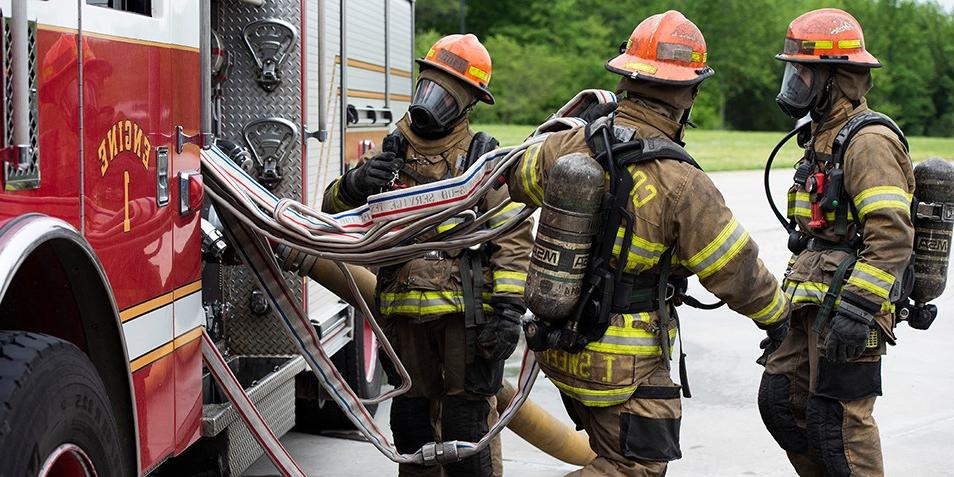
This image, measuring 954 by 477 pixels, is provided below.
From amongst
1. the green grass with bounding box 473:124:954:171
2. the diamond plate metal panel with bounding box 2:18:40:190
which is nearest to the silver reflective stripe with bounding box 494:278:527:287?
the diamond plate metal panel with bounding box 2:18:40:190

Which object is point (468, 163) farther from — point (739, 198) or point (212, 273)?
point (739, 198)

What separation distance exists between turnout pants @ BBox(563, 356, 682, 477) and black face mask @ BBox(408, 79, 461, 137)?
1349 millimetres

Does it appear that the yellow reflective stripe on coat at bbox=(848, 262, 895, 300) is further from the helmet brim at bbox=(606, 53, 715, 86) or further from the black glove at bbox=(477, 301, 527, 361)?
the black glove at bbox=(477, 301, 527, 361)

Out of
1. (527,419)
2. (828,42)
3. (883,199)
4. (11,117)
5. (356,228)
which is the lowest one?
(527,419)

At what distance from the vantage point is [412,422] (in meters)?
4.81

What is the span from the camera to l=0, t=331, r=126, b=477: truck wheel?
2316mm

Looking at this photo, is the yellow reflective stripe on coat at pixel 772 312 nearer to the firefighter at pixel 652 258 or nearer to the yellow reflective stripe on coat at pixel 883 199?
the firefighter at pixel 652 258

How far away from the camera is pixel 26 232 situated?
240 cm

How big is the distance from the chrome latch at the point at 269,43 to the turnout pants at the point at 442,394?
1.13 metres

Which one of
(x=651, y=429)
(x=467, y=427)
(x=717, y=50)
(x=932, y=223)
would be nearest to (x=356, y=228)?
(x=467, y=427)

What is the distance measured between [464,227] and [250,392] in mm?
1001

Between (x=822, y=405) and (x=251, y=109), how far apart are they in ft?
8.23

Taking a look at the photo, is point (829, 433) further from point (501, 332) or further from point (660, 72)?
point (660, 72)

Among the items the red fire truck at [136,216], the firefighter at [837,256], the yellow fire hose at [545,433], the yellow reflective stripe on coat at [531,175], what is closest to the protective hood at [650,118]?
the yellow reflective stripe on coat at [531,175]
